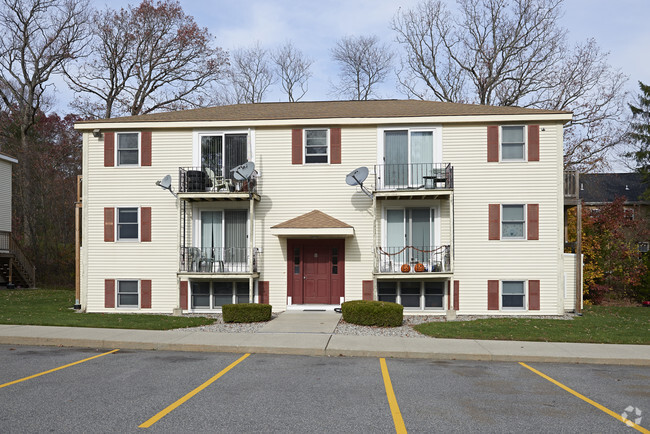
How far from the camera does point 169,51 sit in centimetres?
3338

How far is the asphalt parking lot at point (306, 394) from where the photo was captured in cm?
598

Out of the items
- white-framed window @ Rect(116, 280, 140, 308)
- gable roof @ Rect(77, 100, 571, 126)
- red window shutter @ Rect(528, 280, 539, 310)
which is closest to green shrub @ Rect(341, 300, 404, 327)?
red window shutter @ Rect(528, 280, 539, 310)

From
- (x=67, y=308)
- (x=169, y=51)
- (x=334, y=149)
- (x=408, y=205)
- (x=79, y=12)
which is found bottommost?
(x=67, y=308)

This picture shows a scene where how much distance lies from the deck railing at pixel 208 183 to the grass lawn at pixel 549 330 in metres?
7.14

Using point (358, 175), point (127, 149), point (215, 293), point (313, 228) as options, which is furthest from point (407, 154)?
point (127, 149)

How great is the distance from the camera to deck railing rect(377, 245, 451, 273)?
54.9ft

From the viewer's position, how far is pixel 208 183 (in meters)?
17.3

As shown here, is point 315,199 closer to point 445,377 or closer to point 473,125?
point 473,125

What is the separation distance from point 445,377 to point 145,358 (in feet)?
18.2

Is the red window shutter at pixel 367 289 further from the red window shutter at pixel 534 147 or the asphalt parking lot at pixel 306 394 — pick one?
the asphalt parking lot at pixel 306 394

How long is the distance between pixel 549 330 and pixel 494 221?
4676 millimetres

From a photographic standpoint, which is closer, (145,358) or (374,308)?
(145,358)

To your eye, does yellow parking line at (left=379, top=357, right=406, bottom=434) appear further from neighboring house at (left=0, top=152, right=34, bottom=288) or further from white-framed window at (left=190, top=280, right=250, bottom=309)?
neighboring house at (left=0, top=152, right=34, bottom=288)

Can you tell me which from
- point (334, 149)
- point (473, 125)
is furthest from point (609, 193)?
point (334, 149)
